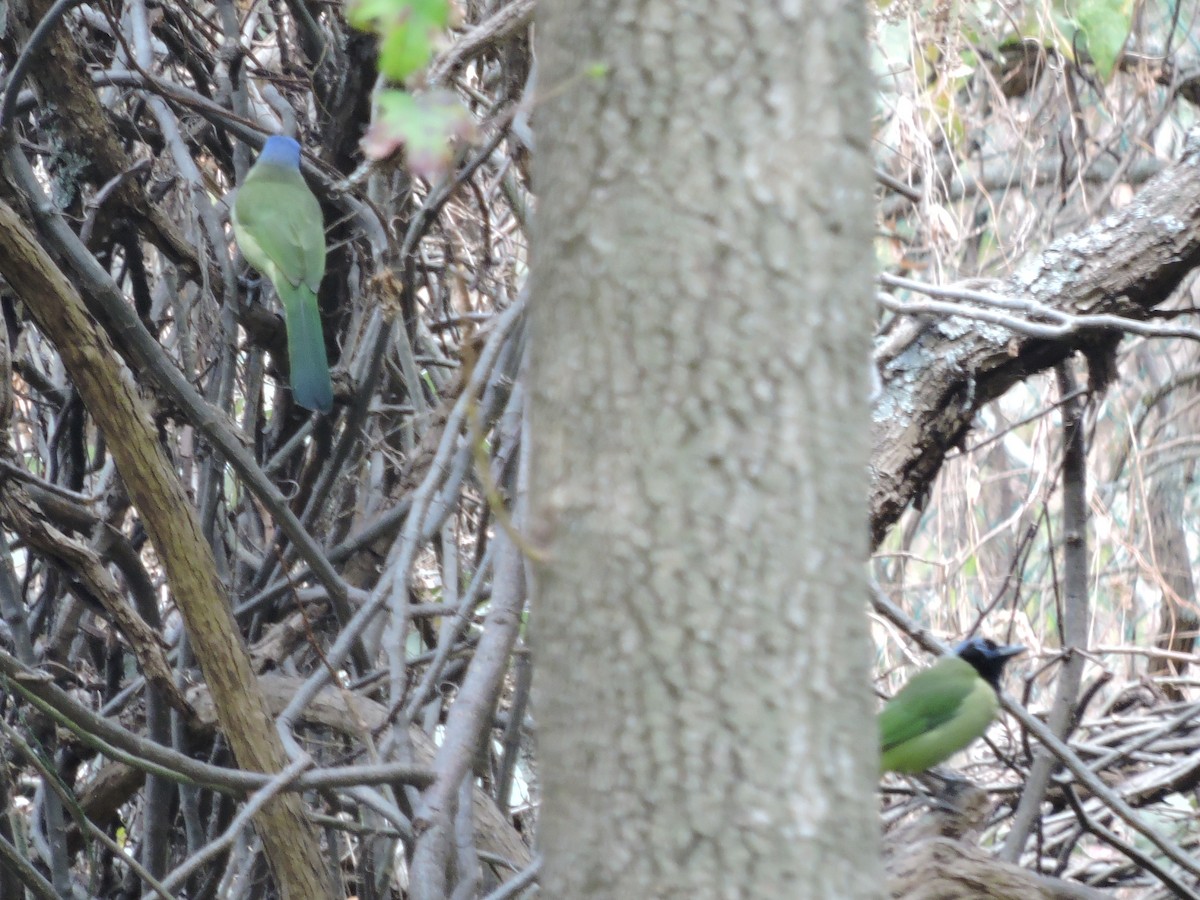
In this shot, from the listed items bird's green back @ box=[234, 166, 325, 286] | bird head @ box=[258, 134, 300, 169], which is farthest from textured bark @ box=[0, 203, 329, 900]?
bird head @ box=[258, 134, 300, 169]

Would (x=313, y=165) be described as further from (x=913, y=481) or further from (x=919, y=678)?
(x=919, y=678)

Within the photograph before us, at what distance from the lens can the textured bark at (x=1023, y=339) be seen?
2.47 metres

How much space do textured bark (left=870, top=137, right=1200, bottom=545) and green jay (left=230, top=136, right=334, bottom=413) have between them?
4.15ft

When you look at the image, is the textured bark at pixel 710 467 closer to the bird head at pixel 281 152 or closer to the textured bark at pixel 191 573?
the textured bark at pixel 191 573

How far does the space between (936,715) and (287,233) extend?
1.77 metres

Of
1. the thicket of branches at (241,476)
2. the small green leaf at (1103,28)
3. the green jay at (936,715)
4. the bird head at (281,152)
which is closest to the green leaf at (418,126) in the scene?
the thicket of branches at (241,476)

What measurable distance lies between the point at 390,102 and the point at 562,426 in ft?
0.85

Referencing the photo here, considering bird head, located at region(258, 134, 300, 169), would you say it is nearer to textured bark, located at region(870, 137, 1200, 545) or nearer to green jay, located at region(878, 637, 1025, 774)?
textured bark, located at region(870, 137, 1200, 545)

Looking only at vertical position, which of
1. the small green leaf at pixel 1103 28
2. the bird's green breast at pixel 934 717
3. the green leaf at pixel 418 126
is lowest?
the bird's green breast at pixel 934 717

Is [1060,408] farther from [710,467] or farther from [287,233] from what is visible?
[710,467]

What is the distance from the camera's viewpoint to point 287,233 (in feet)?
9.55

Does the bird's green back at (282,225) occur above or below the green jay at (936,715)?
above

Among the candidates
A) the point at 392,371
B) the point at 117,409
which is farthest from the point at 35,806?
the point at 117,409

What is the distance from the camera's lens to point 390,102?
2.96 ft
